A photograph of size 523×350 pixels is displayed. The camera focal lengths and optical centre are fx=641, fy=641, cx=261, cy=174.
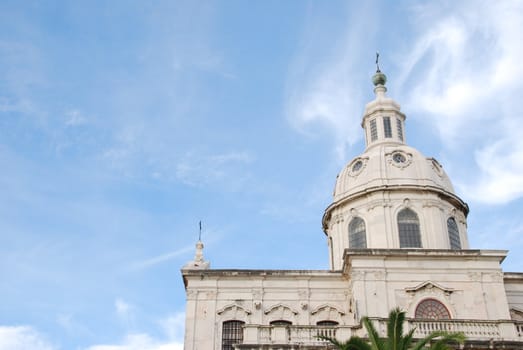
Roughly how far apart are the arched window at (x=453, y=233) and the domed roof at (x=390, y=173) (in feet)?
5.80

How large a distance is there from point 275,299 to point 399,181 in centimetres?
1055

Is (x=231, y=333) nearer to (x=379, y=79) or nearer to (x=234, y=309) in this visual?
(x=234, y=309)

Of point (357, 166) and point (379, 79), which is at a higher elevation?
point (379, 79)

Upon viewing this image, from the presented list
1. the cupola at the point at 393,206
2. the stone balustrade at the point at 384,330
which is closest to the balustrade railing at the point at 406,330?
the stone balustrade at the point at 384,330

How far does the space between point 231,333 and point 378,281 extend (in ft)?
27.0

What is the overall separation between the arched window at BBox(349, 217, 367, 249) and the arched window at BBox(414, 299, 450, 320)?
6.21m

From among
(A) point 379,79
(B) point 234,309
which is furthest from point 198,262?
(A) point 379,79

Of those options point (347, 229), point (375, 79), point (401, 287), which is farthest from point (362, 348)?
point (375, 79)

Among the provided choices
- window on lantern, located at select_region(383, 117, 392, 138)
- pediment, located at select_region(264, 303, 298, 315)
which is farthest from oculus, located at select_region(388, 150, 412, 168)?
pediment, located at select_region(264, 303, 298, 315)

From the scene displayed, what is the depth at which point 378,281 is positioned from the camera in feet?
107

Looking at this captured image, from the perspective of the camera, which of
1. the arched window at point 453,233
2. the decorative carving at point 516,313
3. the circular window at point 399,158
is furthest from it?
the circular window at point 399,158

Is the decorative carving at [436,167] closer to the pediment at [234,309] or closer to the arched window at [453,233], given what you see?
the arched window at [453,233]

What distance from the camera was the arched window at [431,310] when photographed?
3206 cm

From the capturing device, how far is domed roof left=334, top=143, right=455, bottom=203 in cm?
3875
